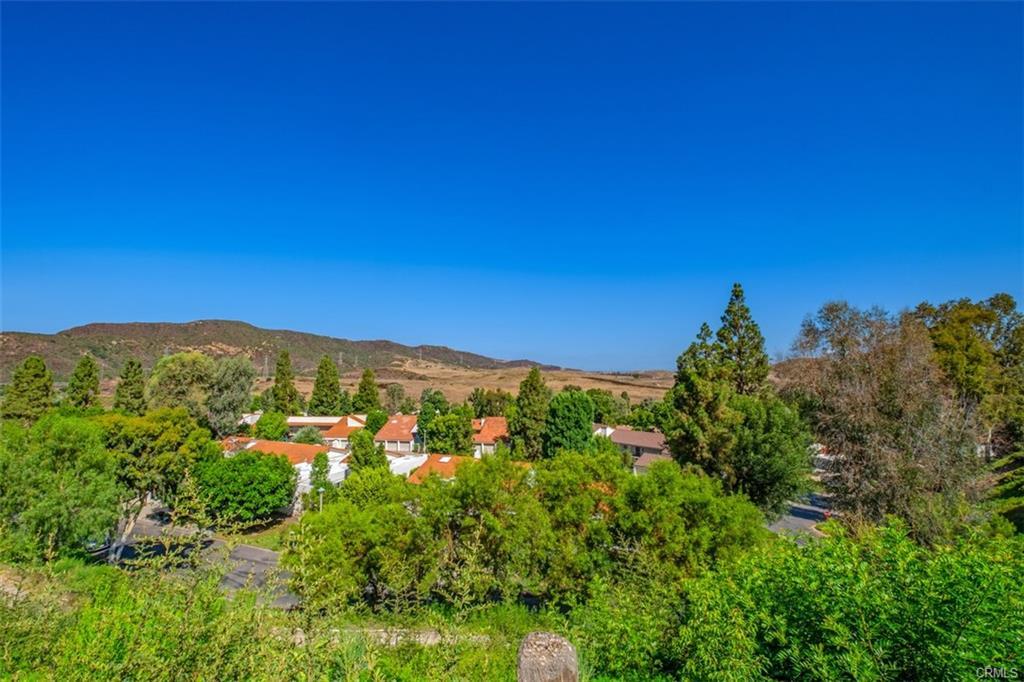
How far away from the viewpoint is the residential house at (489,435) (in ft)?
149

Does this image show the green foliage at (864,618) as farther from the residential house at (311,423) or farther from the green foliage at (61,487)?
the residential house at (311,423)

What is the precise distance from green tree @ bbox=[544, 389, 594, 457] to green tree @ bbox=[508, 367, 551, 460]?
1.49m

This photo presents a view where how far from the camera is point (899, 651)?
4.40m

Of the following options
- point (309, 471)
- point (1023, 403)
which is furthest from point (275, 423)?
point (1023, 403)

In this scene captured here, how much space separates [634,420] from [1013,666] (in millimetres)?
53372

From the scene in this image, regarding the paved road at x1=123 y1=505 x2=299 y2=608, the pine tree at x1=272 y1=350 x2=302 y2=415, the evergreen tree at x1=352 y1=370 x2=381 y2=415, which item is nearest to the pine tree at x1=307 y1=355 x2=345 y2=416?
the evergreen tree at x1=352 y1=370 x2=381 y2=415

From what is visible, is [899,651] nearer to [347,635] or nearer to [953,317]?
[347,635]

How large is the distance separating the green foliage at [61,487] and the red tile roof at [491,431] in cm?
2965

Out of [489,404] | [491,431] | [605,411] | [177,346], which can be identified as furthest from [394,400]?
[177,346]

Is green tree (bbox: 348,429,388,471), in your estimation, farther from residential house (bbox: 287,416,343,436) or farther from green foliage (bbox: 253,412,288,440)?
residential house (bbox: 287,416,343,436)

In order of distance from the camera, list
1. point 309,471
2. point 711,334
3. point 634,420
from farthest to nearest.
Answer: point 634,420 → point 309,471 → point 711,334

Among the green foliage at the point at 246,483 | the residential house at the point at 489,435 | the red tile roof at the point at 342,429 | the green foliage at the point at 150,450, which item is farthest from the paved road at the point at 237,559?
the residential house at the point at 489,435

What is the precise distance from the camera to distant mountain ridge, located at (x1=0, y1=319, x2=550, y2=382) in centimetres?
8625

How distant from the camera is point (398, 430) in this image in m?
48.9
